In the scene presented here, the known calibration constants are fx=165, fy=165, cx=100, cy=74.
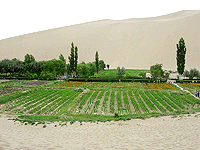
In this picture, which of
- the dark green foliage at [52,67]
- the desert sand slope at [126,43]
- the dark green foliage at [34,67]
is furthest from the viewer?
the desert sand slope at [126,43]

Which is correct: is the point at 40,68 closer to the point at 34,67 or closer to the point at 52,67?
the point at 34,67

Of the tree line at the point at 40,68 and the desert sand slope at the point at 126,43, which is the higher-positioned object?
the desert sand slope at the point at 126,43

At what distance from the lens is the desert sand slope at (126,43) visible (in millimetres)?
84750

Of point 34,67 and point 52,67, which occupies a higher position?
point 34,67

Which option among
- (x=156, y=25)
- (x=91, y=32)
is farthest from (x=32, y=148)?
(x=91, y=32)

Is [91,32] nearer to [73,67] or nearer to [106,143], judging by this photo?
[73,67]

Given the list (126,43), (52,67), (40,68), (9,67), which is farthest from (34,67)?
(126,43)

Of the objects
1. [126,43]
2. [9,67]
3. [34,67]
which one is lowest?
[9,67]

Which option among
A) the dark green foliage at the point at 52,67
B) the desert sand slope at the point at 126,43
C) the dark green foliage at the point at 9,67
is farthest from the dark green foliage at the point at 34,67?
the desert sand slope at the point at 126,43

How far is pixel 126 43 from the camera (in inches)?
4082

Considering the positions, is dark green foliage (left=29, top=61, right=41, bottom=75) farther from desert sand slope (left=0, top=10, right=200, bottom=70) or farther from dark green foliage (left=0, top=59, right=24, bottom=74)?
desert sand slope (left=0, top=10, right=200, bottom=70)

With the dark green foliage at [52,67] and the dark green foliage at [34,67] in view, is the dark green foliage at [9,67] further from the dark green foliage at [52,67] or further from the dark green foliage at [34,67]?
the dark green foliage at [52,67]

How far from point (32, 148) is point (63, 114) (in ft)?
31.6

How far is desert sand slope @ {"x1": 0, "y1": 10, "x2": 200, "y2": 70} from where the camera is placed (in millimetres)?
84750
